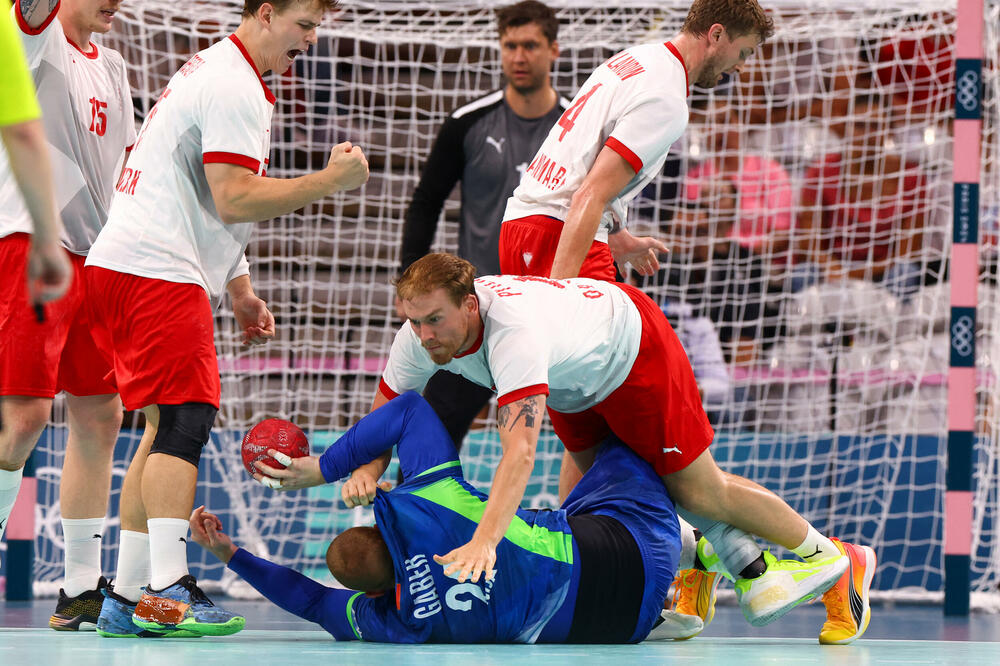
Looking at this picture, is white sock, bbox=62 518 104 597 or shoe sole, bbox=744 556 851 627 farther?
white sock, bbox=62 518 104 597

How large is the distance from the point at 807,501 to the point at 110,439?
3525mm

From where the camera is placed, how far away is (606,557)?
10.1 ft

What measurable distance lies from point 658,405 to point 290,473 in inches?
41.0

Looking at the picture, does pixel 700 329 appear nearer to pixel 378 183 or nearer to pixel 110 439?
pixel 378 183

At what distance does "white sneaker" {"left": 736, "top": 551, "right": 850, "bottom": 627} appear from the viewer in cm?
340

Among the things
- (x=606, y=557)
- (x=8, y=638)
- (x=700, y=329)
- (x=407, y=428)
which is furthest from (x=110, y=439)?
(x=700, y=329)

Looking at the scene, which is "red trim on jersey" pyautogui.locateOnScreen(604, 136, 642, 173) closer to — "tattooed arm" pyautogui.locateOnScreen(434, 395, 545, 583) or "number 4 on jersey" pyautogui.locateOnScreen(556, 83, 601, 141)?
"number 4 on jersey" pyautogui.locateOnScreen(556, 83, 601, 141)

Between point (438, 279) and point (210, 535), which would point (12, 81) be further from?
point (210, 535)

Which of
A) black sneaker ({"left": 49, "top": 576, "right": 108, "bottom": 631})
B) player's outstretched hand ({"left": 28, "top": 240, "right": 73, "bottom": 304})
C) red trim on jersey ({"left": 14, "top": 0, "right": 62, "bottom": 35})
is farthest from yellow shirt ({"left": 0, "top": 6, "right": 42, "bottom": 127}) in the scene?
black sneaker ({"left": 49, "top": 576, "right": 108, "bottom": 631})

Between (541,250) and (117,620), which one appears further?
(541,250)

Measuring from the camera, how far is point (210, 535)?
3.22 metres

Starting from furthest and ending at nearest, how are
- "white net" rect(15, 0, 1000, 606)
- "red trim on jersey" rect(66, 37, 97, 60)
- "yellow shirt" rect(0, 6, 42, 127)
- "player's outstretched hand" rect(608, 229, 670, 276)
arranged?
"white net" rect(15, 0, 1000, 606) → "player's outstretched hand" rect(608, 229, 670, 276) → "red trim on jersey" rect(66, 37, 97, 60) → "yellow shirt" rect(0, 6, 42, 127)

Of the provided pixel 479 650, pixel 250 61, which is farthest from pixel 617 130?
pixel 479 650

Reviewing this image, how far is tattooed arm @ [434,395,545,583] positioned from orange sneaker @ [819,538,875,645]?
1.21 m
